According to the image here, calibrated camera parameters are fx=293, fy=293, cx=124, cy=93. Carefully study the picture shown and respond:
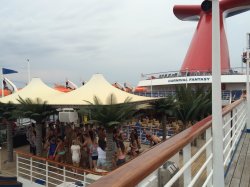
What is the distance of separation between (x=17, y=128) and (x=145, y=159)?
43.1 ft

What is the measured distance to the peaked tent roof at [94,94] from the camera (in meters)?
7.98

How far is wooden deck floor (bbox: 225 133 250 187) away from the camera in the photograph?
3213 millimetres

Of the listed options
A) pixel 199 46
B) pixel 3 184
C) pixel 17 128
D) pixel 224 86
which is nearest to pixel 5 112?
pixel 3 184

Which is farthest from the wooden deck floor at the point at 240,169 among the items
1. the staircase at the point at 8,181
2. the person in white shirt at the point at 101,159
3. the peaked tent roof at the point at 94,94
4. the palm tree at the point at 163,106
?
the staircase at the point at 8,181

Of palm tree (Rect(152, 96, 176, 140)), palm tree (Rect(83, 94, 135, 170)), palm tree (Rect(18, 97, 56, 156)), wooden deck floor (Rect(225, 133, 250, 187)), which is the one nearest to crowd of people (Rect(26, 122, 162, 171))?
palm tree (Rect(83, 94, 135, 170))

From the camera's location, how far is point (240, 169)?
12.2 ft

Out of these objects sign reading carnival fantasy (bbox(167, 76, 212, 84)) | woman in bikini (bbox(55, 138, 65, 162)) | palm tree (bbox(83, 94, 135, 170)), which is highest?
sign reading carnival fantasy (bbox(167, 76, 212, 84))

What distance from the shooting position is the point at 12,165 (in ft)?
30.9

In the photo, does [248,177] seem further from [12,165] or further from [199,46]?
[199,46]

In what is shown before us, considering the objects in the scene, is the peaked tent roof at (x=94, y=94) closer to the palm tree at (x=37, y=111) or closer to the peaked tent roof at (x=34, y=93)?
the palm tree at (x=37, y=111)

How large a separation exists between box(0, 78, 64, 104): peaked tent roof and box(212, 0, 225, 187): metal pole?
7821mm

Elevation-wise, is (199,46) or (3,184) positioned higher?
(199,46)

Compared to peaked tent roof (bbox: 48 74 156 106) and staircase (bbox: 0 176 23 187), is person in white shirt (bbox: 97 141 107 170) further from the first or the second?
staircase (bbox: 0 176 23 187)

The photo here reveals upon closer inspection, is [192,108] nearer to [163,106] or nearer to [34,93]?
[163,106]
